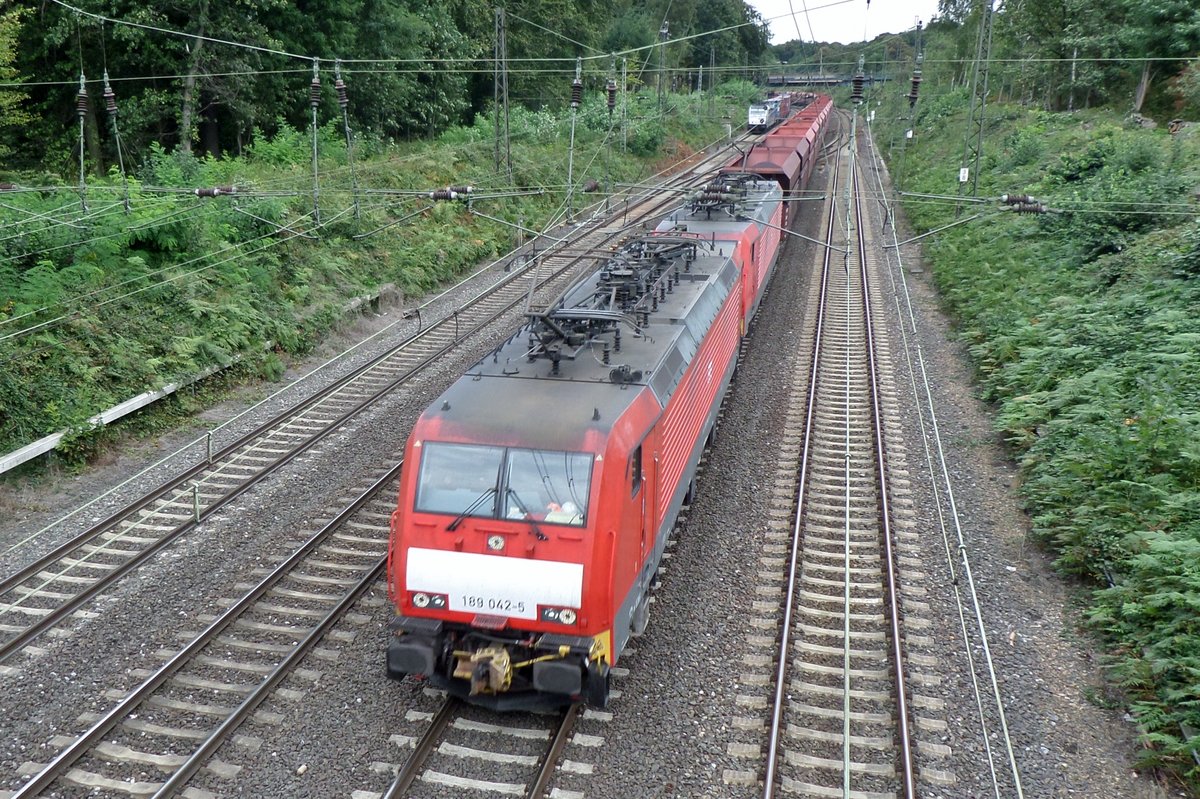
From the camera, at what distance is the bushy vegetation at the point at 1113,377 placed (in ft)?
31.1

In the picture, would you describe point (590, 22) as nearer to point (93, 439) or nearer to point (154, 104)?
point (154, 104)

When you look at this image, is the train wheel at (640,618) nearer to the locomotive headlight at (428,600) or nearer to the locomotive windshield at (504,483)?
the locomotive windshield at (504,483)

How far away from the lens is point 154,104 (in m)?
28.7

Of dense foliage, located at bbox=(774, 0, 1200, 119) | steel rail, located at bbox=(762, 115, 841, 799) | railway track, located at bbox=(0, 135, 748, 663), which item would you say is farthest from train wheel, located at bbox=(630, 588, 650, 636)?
dense foliage, located at bbox=(774, 0, 1200, 119)

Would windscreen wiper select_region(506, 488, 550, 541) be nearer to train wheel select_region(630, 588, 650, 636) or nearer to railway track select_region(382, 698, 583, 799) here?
train wheel select_region(630, 588, 650, 636)

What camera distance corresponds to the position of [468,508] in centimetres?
841

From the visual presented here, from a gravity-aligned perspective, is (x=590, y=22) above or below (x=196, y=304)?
above

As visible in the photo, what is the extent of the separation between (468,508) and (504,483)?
0.42 metres

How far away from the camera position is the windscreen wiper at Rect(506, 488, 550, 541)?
816 cm

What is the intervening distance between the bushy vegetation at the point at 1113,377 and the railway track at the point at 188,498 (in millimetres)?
7847

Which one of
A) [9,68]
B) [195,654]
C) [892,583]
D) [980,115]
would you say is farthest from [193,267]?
[980,115]

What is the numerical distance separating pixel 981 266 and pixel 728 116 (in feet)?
168

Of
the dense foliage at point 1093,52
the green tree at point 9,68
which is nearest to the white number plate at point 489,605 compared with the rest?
the dense foliage at point 1093,52

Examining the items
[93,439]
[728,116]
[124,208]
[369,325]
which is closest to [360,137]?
[369,325]
